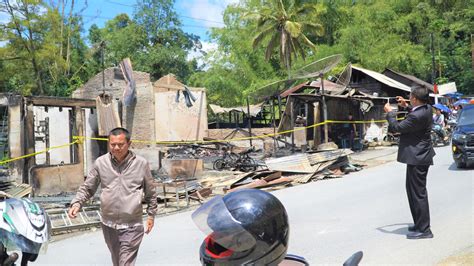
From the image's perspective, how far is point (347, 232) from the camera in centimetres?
726

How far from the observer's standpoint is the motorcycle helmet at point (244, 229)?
246 centimetres

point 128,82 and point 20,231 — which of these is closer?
point 20,231

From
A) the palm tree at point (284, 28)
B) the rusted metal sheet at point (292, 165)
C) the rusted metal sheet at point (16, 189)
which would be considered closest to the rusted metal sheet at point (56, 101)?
the rusted metal sheet at point (16, 189)

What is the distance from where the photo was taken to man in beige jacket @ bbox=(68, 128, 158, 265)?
4.39 meters

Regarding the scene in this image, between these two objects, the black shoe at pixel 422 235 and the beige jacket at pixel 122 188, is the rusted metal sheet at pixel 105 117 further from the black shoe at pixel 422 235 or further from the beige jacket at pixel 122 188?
the beige jacket at pixel 122 188

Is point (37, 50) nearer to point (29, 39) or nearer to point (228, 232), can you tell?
point (29, 39)

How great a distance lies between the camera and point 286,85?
2238 cm

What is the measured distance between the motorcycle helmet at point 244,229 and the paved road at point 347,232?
3497 millimetres

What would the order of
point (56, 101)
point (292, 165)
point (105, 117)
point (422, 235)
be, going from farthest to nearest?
point (105, 117) < point (56, 101) < point (292, 165) < point (422, 235)

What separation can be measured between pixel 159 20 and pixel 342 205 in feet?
168

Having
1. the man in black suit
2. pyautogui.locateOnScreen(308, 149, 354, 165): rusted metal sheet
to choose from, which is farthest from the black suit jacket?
pyautogui.locateOnScreen(308, 149, 354, 165): rusted metal sheet

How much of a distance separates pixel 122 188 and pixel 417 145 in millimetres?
3941

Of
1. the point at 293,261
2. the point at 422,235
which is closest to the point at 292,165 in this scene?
the point at 422,235

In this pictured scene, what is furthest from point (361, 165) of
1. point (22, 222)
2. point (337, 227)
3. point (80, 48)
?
point (80, 48)
